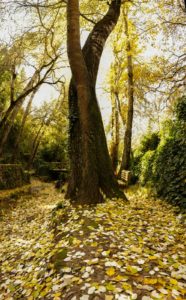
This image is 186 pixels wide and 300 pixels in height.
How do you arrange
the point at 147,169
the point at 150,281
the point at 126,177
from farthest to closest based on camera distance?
the point at 126,177 → the point at 147,169 → the point at 150,281

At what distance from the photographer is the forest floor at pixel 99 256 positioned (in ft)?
11.2

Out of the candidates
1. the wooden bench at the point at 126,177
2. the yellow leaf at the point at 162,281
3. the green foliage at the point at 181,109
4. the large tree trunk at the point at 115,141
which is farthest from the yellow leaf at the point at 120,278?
the large tree trunk at the point at 115,141

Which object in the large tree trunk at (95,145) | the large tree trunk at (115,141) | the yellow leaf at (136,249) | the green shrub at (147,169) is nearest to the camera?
the yellow leaf at (136,249)

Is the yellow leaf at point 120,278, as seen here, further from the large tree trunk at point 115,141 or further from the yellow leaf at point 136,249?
the large tree trunk at point 115,141

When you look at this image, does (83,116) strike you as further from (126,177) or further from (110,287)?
(126,177)

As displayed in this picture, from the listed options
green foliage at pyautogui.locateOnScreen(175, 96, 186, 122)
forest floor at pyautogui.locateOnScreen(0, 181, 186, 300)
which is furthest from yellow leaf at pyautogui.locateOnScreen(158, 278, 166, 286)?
green foliage at pyautogui.locateOnScreen(175, 96, 186, 122)

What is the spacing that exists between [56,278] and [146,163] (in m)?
7.90

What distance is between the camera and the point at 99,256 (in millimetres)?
4195

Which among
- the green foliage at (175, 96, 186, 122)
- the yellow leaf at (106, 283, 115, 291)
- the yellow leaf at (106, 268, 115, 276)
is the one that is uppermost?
the green foliage at (175, 96, 186, 122)

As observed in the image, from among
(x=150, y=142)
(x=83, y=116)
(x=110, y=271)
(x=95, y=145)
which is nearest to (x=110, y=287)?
(x=110, y=271)

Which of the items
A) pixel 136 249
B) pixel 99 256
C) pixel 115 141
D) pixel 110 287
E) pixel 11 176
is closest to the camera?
pixel 110 287

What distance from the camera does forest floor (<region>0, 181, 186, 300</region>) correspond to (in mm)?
3426

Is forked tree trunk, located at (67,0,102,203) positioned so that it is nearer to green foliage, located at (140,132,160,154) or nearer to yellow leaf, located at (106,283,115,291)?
yellow leaf, located at (106,283,115,291)

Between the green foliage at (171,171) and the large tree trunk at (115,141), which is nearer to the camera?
the green foliage at (171,171)
